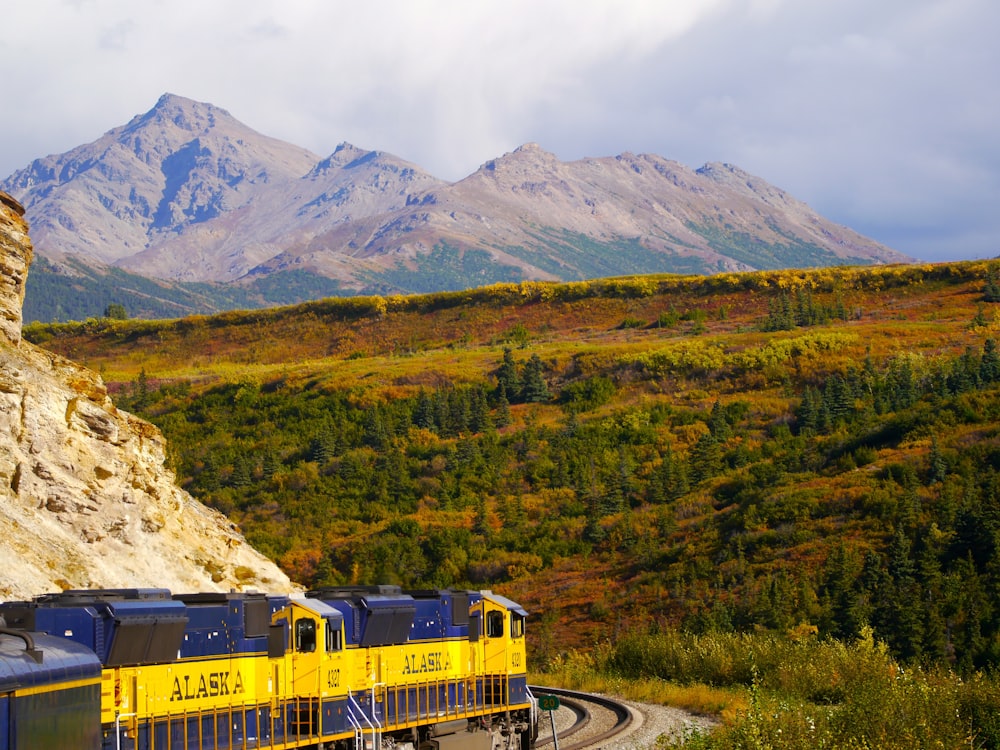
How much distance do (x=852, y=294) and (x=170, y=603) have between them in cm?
10119

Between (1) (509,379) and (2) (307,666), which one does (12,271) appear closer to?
(2) (307,666)

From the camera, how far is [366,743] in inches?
896

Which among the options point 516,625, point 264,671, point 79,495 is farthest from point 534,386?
point 264,671

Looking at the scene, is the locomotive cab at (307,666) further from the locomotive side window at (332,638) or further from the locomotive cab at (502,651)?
the locomotive cab at (502,651)

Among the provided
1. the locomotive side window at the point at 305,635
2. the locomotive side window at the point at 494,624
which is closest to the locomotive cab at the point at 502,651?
the locomotive side window at the point at 494,624

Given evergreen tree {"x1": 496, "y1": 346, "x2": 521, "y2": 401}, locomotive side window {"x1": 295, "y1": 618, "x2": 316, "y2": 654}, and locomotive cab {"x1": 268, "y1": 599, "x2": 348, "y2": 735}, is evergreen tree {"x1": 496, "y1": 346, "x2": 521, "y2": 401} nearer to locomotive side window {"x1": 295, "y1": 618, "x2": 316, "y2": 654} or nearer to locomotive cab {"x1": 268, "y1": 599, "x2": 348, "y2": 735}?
locomotive cab {"x1": 268, "y1": 599, "x2": 348, "y2": 735}

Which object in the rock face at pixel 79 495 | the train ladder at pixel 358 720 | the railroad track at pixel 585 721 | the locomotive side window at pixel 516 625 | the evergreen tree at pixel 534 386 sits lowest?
the railroad track at pixel 585 721

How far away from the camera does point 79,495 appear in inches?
1340

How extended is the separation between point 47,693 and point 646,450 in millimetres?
63093

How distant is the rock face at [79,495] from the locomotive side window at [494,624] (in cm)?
1152

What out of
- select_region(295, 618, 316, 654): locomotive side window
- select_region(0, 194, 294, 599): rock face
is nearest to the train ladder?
select_region(295, 618, 316, 654): locomotive side window

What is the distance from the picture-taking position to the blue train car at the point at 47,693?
12609 millimetres

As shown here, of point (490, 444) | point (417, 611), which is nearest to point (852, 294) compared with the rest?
point (490, 444)

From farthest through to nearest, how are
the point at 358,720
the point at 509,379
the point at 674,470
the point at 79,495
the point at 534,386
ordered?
the point at 509,379
the point at 534,386
the point at 674,470
the point at 79,495
the point at 358,720
